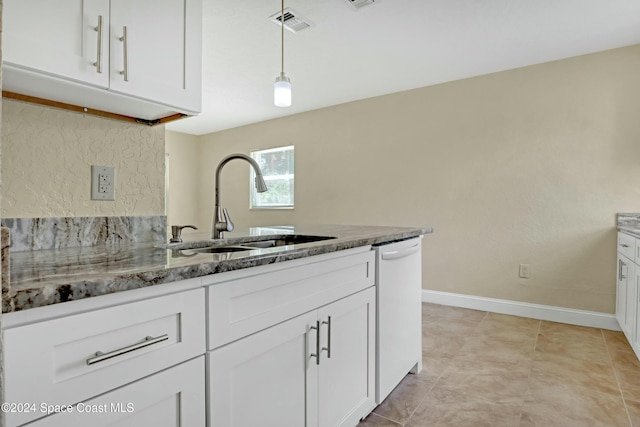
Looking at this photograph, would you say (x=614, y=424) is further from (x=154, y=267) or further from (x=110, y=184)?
(x=110, y=184)

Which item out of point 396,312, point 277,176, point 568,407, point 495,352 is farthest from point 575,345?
point 277,176

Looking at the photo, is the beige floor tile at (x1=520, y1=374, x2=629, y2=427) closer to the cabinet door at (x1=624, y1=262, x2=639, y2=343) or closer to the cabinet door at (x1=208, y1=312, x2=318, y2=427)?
the cabinet door at (x1=624, y1=262, x2=639, y2=343)

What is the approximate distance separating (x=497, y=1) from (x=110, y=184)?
2.52 meters

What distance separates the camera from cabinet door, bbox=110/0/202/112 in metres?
1.10

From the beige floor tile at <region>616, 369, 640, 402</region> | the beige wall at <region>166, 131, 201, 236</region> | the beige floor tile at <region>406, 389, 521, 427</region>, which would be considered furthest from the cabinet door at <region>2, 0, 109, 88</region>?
the beige wall at <region>166, 131, 201, 236</region>

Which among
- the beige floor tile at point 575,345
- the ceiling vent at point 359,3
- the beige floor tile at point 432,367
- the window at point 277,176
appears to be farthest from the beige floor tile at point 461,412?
the window at point 277,176

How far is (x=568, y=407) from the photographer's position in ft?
5.75

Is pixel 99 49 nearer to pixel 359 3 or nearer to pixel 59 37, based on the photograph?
pixel 59 37

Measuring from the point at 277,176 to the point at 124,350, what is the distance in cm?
460

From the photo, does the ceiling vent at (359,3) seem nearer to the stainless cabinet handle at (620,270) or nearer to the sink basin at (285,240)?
the sink basin at (285,240)

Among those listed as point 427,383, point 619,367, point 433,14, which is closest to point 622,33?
point 433,14

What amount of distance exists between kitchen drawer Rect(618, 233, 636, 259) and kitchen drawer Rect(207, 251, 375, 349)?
2.03m

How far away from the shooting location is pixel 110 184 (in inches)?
52.2

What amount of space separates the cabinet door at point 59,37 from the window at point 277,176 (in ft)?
13.0
